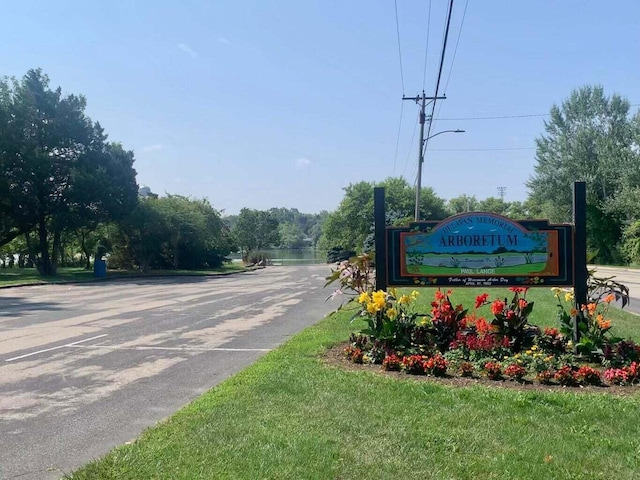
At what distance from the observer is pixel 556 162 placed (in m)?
53.0

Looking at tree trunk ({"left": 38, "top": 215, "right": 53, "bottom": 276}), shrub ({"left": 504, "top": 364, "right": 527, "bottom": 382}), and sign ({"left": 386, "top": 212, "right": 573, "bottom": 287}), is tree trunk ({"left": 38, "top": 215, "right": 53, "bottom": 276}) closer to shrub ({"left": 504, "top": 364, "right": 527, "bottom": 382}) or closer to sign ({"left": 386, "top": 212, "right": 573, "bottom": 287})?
sign ({"left": 386, "top": 212, "right": 573, "bottom": 287})

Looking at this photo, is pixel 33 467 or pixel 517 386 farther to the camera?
pixel 517 386

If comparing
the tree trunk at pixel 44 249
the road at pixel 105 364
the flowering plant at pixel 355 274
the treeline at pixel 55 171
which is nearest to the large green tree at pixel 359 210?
the treeline at pixel 55 171

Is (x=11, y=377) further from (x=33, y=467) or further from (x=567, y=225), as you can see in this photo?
(x=567, y=225)

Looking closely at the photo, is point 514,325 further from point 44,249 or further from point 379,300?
point 44,249

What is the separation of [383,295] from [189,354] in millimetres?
3632

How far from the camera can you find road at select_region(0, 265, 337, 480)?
549 centimetres

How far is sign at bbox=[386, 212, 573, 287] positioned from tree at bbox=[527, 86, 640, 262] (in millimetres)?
44517

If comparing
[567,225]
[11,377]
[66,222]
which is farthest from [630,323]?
[66,222]

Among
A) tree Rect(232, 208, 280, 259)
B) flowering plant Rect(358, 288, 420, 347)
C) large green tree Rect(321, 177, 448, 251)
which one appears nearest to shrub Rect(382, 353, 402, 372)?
flowering plant Rect(358, 288, 420, 347)

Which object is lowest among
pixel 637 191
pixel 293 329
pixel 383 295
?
pixel 293 329

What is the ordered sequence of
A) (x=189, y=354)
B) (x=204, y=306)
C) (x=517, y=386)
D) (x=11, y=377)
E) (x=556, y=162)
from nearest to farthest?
(x=517, y=386) → (x=11, y=377) → (x=189, y=354) → (x=204, y=306) → (x=556, y=162)

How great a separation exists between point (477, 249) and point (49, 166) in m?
34.5

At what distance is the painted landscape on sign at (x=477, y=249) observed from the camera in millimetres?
8891
